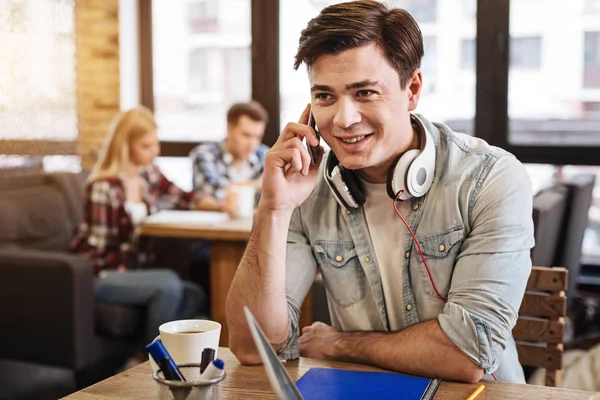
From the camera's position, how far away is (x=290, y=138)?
5.23ft

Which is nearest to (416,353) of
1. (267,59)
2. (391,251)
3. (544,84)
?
(391,251)

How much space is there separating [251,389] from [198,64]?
14.0 feet

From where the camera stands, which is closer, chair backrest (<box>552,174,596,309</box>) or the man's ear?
the man's ear

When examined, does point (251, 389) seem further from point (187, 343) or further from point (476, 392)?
point (476, 392)

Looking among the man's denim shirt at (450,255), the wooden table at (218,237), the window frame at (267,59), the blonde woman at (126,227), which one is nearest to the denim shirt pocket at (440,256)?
the man's denim shirt at (450,255)

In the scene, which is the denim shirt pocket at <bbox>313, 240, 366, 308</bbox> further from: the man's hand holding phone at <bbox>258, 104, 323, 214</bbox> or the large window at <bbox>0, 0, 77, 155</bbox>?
the large window at <bbox>0, 0, 77, 155</bbox>

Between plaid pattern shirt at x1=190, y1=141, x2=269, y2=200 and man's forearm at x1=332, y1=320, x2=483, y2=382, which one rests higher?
plaid pattern shirt at x1=190, y1=141, x2=269, y2=200

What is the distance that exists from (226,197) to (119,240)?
0.68m

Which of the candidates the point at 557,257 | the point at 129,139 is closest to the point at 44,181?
the point at 129,139

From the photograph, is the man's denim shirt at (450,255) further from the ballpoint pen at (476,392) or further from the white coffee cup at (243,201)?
the white coffee cup at (243,201)

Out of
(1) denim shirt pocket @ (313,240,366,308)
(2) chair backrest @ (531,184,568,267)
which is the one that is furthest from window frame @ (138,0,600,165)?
(1) denim shirt pocket @ (313,240,366,308)

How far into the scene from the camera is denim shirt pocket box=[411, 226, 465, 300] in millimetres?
1557

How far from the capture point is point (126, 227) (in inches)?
136

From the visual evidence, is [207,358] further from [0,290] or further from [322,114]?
[0,290]
